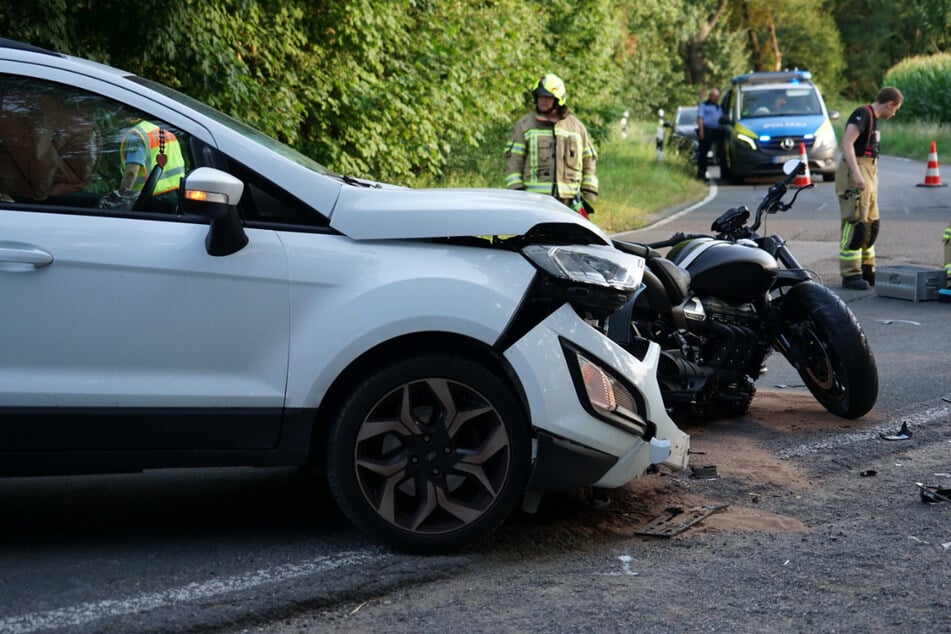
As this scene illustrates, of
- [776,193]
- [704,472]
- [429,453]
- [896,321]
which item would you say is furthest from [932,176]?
[429,453]

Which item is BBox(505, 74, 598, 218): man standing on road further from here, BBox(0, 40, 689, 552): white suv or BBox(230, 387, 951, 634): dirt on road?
BBox(0, 40, 689, 552): white suv

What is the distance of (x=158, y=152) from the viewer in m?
4.67

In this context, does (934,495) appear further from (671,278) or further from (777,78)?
(777,78)

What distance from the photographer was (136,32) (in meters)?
11.0

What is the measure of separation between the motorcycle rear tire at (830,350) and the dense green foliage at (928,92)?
124ft

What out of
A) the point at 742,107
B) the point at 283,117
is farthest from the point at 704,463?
the point at 742,107

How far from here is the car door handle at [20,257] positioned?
4410 mm

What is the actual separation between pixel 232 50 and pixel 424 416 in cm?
789

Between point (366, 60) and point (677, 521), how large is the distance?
977 centimetres

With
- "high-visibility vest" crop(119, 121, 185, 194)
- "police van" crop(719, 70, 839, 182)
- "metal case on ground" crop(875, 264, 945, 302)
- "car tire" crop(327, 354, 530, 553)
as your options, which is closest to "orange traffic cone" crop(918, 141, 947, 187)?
"police van" crop(719, 70, 839, 182)

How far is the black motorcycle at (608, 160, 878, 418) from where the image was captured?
21.9 feet

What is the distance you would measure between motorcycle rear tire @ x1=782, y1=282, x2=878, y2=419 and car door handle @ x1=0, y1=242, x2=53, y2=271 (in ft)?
13.0

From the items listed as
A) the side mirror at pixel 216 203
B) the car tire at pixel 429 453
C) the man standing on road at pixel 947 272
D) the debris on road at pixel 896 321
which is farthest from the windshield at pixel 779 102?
the side mirror at pixel 216 203

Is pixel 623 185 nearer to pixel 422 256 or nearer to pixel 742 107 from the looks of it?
pixel 742 107
